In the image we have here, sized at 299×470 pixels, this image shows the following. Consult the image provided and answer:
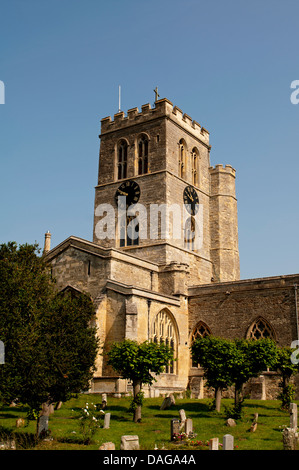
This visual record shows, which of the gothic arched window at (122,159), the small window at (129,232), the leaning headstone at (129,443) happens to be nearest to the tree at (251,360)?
the leaning headstone at (129,443)

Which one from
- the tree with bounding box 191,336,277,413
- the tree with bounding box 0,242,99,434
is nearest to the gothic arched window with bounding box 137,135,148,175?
the tree with bounding box 191,336,277,413

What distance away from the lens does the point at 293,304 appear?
31.7 meters

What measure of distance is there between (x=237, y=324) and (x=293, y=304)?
153 inches

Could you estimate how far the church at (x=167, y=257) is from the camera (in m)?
31.6

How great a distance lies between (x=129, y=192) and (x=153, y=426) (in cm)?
2638

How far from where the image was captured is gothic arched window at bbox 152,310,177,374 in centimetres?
3288

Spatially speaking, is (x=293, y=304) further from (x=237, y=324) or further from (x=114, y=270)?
(x=114, y=270)

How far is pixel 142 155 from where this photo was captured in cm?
4528

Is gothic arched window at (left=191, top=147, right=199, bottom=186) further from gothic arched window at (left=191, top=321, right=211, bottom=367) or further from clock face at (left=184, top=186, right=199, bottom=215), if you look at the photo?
gothic arched window at (left=191, top=321, right=211, bottom=367)

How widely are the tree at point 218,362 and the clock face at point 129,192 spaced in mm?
20355

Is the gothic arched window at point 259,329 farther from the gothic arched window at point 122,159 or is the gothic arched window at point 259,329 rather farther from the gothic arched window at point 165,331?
the gothic arched window at point 122,159

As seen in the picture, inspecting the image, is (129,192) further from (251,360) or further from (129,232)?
(251,360)

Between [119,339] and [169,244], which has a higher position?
[169,244]
